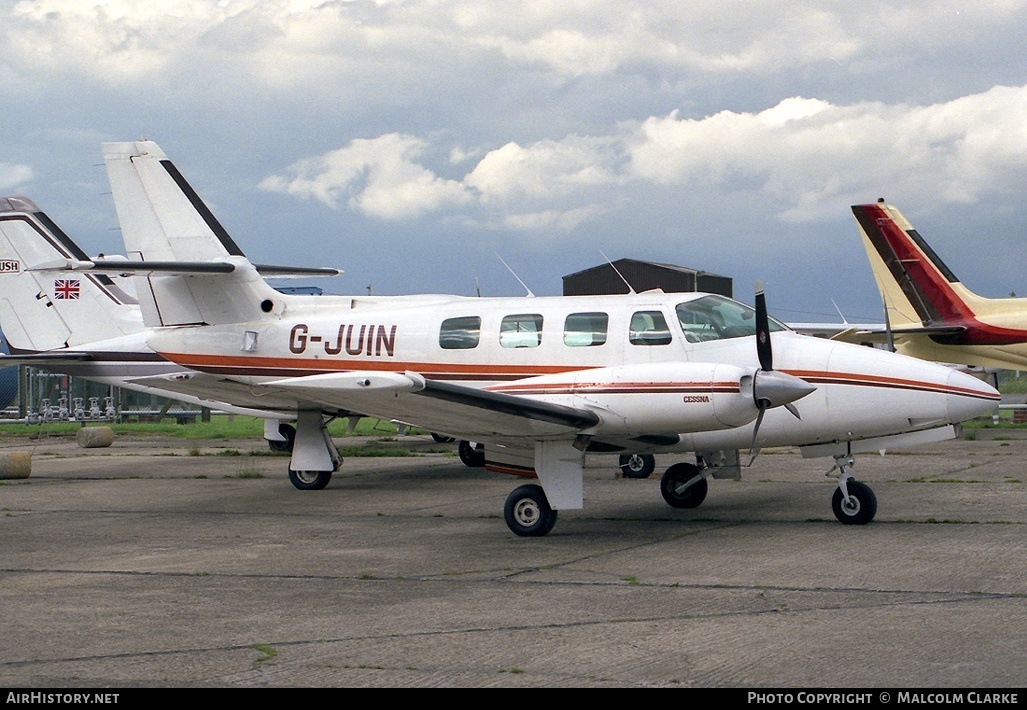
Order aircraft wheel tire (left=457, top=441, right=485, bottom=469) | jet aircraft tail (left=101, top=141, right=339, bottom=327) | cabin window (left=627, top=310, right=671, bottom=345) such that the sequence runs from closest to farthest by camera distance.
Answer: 1. cabin window (left=627, top=310, right=671, bottom=345)
2. jet aircraft tail (left=101, top=141, right=339, bottom=327)
3. aircraft wheel tire (left=457, top=441, right=485, bottom=469)

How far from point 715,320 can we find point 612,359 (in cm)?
126

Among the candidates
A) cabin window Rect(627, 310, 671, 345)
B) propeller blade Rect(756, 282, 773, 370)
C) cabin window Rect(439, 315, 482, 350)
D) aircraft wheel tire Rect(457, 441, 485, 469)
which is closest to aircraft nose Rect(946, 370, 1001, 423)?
propeller blade Rect(756, 282, 773, 370)

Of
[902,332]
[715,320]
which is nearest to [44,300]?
[715,320]

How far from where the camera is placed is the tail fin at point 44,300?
22281mm

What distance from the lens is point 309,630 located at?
662 centimetres

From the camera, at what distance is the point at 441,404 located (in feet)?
32.7

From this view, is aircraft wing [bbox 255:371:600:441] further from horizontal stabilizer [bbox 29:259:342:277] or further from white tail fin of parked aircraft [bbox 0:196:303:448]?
white tail fin of parked aircraft [bbox 0:196:303:448]

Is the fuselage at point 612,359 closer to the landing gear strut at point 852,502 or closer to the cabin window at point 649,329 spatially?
the cabin window at point 649,329

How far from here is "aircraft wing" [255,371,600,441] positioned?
30.6 feet

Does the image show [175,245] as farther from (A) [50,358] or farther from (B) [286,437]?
(B) [286,437]

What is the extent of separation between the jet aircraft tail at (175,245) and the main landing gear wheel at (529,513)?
18.8 ft

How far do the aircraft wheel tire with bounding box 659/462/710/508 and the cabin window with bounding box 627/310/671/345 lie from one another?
1.85m

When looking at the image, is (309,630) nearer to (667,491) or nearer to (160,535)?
(160,535)
